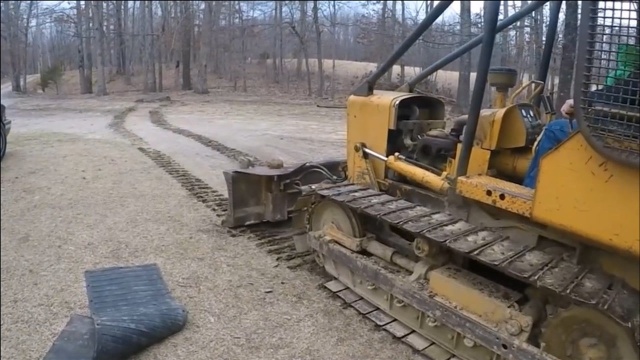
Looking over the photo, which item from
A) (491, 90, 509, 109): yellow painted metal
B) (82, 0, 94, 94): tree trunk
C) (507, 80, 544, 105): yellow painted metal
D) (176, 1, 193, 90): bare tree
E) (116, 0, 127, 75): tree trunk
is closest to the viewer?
(491, 90, 509, 109): yellow painted metal

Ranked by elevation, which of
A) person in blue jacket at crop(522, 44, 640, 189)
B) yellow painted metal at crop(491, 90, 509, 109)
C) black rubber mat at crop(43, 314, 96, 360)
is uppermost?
person in blue jacket at crop(522, 44, 640, 189)

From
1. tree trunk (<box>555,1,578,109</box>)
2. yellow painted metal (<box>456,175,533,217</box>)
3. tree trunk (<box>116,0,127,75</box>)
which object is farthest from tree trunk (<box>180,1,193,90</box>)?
yellow painted metal (<box>456,175,533,217</box>)

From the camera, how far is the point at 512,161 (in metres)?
3.72

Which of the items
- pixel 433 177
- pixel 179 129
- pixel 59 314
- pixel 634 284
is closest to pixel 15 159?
pixel 179 129

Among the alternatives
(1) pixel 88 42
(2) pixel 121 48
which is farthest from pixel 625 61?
(2) pixel 121 48

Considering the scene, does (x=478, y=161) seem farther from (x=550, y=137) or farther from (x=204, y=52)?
(x=204, y=52)

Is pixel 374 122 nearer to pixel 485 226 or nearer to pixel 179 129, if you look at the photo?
pixel 485 226

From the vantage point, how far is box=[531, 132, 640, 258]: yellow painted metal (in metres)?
2.32

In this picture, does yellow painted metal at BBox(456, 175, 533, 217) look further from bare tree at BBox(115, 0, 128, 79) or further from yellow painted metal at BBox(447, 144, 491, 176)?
bare tree at BBox(115, 0, 128, 79)

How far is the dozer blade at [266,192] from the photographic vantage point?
556 centimetres

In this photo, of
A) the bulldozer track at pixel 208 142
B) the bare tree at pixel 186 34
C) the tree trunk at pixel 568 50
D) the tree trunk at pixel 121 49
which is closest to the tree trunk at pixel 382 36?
the bare tree at pixel 186 34

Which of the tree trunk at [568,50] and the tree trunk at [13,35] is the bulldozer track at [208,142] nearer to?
the tree trunk at [13,35]

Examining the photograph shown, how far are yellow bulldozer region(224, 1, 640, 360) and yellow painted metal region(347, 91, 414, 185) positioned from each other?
0.01m

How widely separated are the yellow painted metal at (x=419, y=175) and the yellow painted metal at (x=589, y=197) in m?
1.03
